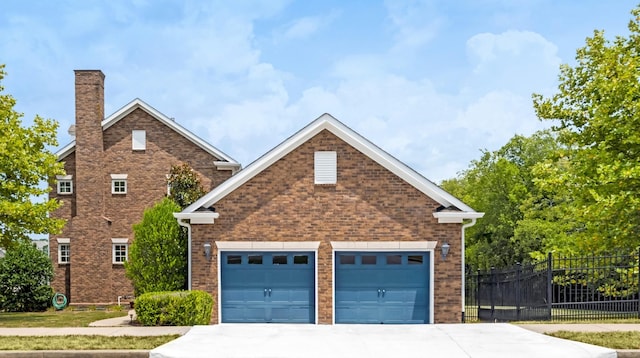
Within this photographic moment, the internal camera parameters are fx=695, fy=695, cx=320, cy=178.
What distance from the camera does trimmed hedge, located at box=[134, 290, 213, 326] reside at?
63.6 ft

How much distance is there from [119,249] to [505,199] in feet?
105

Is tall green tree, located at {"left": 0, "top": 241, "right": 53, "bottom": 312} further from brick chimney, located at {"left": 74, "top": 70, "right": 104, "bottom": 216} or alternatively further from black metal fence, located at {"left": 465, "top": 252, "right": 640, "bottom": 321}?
black metal fence, located at {"left": 465, "top": 252, "right": 640, "bottom": 321}

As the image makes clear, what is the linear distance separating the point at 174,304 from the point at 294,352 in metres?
6.64

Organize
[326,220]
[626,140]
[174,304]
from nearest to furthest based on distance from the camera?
[174,304] < [326,220] < [626,140]

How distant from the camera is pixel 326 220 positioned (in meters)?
22.3

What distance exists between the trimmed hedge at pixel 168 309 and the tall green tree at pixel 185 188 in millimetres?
13864

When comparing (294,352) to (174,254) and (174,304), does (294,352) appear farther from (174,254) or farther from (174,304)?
(174,254)

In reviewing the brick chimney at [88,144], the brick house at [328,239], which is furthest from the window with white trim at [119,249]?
the brick house at [328,239]

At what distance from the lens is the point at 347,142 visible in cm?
2239

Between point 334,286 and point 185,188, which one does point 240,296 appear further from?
point 185,188

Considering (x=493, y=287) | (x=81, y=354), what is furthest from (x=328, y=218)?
(x=81, y=354)

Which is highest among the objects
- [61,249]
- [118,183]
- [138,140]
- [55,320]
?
[138,140]

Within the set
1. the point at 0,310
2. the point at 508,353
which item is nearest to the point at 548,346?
the point at 508,353

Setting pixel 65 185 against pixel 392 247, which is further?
pixel 65 185
